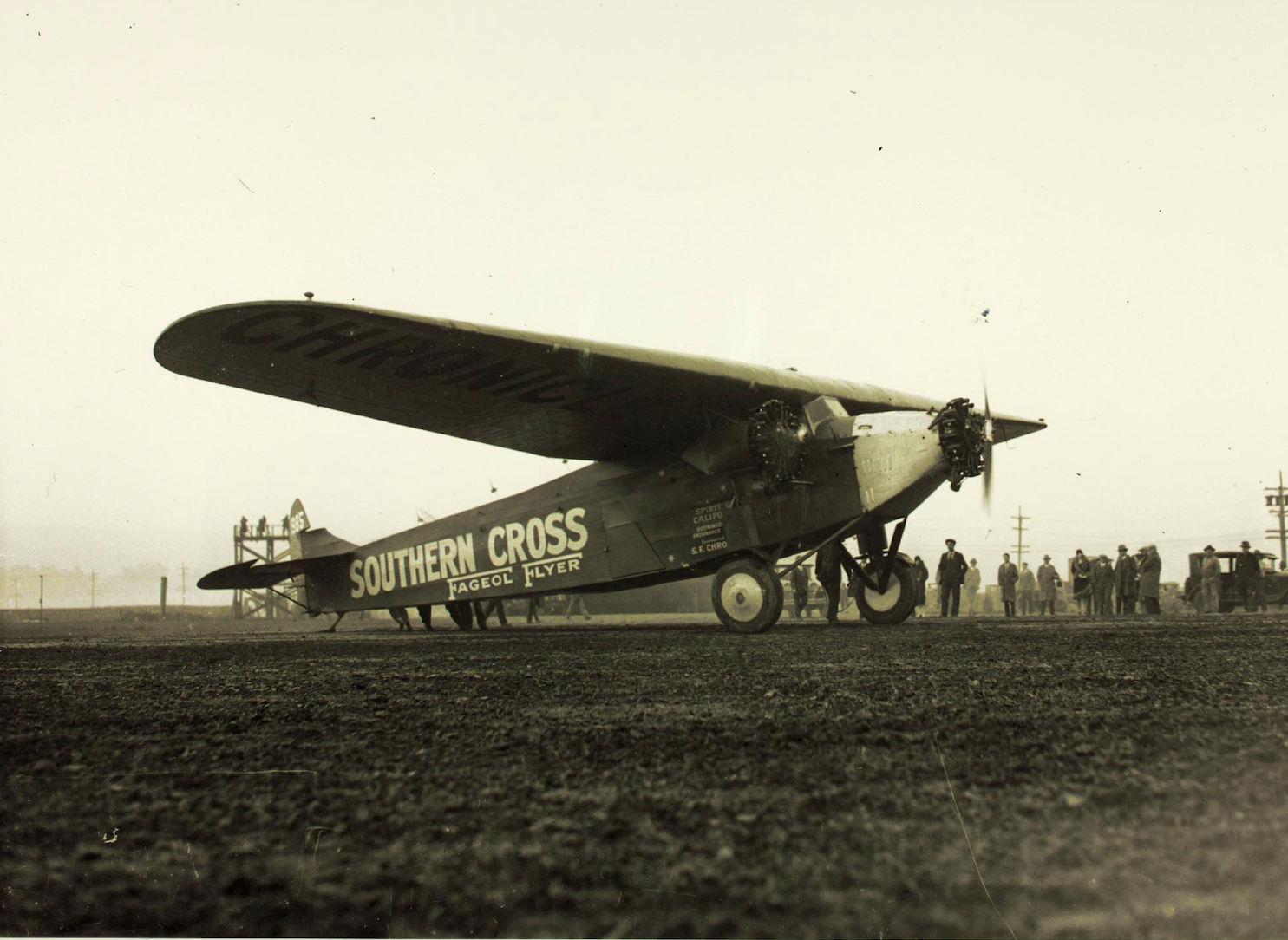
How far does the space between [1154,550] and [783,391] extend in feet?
40.9

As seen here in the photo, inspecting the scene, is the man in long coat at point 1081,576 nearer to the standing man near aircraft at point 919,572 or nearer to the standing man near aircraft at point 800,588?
the standing man near aircraft at point 800,588

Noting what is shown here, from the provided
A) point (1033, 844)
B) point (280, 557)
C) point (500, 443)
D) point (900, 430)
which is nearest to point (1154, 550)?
point (900, 430)

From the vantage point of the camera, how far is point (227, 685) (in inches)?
166

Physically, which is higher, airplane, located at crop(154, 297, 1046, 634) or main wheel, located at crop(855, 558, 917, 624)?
airplane, located at crop(154, 297, 1046, 634)

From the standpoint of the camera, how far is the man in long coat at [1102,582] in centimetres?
2041

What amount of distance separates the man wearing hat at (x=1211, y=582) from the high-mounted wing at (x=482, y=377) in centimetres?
1647

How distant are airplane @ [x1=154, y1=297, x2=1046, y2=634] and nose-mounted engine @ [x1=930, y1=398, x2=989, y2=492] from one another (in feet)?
0.06

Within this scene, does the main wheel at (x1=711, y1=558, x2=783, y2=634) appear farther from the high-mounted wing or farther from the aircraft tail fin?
the aircraft tail fin

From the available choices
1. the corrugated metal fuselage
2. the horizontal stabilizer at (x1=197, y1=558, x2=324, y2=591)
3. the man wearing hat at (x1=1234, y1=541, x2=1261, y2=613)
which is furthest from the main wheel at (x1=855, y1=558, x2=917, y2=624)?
the man wearing hat at (x1=1234, y1=541, x2=1261, y2=613)

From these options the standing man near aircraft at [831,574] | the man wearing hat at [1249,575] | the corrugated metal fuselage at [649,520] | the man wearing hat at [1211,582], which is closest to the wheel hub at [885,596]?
the standing man near aircraft at [831,574]

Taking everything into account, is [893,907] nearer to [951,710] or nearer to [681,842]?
[681,842]

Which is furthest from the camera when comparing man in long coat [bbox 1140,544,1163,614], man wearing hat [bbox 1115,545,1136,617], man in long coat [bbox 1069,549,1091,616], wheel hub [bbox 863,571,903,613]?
man in long coat [bbox 1069,549,1091,616]

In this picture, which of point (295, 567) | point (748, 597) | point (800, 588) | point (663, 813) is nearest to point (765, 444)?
point (748, 597)

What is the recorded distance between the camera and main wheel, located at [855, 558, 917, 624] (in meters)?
10.3
